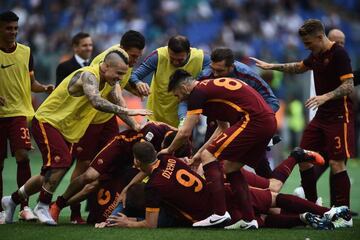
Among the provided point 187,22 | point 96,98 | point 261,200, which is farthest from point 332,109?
point 187,22

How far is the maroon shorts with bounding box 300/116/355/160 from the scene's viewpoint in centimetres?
1087

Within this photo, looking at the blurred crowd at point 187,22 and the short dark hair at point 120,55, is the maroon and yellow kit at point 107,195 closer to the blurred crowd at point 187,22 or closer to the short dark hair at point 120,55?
the short dark hair at point 120,55

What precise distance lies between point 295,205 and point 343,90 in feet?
4.97

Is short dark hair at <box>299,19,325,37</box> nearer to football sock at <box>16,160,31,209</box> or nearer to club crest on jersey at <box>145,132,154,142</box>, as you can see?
club crest on jersey at <box>145,132,154,142</box>

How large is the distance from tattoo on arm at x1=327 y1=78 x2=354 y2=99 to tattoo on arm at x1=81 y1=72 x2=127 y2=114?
2436mm

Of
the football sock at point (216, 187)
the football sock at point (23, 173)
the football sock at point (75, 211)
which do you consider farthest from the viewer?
the football sock at point (23, 173)

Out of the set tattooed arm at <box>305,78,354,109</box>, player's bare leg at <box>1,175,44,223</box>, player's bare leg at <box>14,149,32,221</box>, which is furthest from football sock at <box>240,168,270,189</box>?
player's bare leg at <box>14,149,32,221</box>

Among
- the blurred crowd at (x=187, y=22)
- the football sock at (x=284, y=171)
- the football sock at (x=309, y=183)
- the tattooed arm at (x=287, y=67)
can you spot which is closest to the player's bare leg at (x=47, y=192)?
the football sock at (x=284, y=171)

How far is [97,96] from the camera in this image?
10047mm

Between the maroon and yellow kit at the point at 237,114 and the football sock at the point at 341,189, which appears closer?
the maroon and yellow kit at the point at 237,114

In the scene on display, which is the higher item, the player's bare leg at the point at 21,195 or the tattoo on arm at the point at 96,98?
the tattoo on arm at the point at 96,98

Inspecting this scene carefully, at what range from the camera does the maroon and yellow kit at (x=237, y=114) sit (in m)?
9.92

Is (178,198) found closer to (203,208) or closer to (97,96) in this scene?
(203,208)

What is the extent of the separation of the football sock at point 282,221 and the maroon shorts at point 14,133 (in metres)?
3.08
